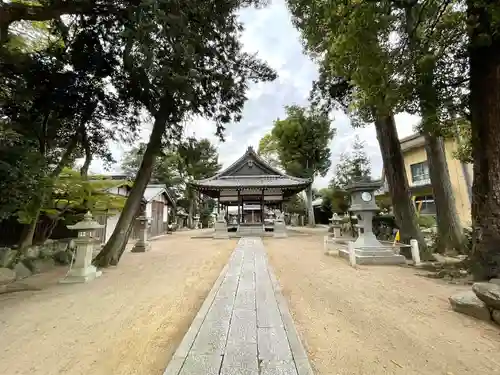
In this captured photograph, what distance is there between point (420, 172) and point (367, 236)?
1389cm

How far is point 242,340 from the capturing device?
240 cm

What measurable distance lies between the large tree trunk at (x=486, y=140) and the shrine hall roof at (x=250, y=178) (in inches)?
447

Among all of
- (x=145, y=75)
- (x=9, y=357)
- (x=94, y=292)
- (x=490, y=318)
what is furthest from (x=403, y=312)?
(x=145, y=75)

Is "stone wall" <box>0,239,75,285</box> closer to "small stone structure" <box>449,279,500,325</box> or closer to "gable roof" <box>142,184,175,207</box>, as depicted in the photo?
"gable roof" <box>142,184,175,207</box>

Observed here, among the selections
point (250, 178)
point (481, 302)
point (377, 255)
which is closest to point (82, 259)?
point (481, 302)

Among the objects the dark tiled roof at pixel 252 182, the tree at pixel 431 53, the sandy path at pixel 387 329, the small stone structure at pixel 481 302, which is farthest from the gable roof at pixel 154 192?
the small stone structure at pixel 481 302

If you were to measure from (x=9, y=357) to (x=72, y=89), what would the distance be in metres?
6.21

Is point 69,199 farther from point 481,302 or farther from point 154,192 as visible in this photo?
point 154,192

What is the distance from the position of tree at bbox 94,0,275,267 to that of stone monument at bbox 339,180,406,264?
4.81 metres

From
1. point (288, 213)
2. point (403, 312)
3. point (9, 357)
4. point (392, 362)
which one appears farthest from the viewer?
point (288, 213)

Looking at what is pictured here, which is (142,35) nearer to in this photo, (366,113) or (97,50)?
(97,50)

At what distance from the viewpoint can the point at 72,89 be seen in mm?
6129

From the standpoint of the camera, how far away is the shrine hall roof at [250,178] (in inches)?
643

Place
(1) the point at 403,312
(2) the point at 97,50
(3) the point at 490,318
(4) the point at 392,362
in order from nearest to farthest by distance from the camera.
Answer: (4) the point at 392,362 < (3) the point at 490,318 < (1) the point at 403,312 < (2) the point at 97,50
